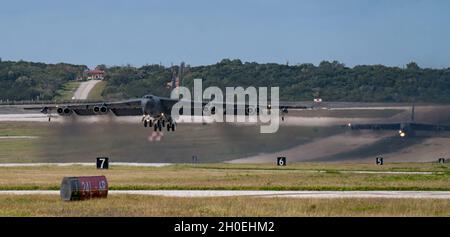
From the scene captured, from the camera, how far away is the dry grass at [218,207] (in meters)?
33.6

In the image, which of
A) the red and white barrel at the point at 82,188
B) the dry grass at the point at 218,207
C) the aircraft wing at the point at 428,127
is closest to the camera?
the dry grass at the point at 218,207

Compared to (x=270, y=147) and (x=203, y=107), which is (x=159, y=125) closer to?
(x=203, y=107)

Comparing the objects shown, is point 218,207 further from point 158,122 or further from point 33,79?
point 33,79

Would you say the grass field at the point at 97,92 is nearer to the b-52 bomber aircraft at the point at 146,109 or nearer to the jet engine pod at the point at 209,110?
the b-52 bomber aircraft at the point at 146,109

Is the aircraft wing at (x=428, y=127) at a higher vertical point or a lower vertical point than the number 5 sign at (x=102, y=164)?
higher

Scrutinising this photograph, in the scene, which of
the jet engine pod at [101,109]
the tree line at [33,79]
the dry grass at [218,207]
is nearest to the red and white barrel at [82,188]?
the dry grass at [218,207]

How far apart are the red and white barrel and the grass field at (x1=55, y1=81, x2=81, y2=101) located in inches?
3425

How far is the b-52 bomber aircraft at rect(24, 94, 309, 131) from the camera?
73688 millimetres

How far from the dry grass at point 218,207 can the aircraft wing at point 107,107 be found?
37.9 m

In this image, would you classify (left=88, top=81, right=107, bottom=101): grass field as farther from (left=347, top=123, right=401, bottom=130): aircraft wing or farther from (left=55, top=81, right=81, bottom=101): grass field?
(left=347, top=123, right=401, bottom=130): aircraft wing

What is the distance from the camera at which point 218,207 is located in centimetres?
3569
